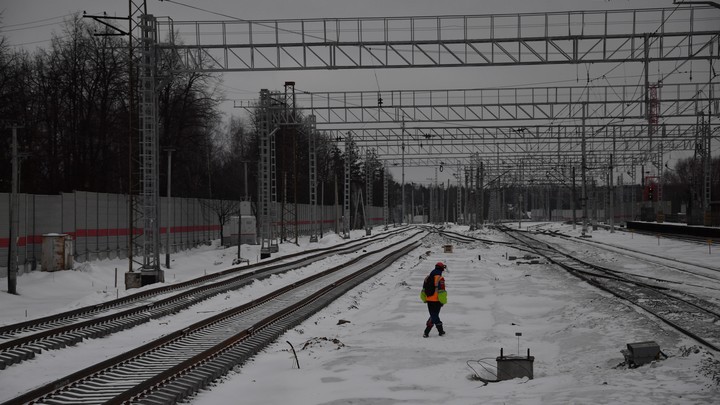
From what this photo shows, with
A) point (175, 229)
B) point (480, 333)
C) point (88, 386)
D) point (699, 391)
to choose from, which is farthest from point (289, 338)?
point (175, 229)

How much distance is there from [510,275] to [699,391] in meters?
20.4

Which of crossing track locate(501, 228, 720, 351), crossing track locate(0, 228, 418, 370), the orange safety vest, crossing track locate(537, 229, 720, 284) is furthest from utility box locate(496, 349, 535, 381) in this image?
crossing track locate(537, 229, 720, 284)

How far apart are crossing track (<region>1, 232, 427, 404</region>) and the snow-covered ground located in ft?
1.11

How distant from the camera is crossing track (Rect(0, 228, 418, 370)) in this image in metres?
13.3

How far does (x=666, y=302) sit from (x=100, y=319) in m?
13.9

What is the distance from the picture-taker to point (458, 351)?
13578 mm

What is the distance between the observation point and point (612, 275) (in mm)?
26703

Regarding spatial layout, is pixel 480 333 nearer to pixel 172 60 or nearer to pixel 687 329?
pixel 687 329

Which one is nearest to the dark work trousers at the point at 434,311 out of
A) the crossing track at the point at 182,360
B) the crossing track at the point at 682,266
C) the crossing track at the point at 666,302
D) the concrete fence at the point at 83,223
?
the crossing track at the point at 182,360

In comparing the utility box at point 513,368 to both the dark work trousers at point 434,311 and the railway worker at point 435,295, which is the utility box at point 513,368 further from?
the dark work trousers at point 434,311

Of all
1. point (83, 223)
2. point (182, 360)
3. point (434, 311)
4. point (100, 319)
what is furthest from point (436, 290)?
point (83, 223)

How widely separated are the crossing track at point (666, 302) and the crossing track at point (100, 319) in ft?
37.9

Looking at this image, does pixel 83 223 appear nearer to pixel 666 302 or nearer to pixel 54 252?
pixel 54 252

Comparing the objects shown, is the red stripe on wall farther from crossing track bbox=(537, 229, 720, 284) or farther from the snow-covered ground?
crossing track bbox=(537, 229, 720, 284)
